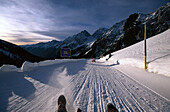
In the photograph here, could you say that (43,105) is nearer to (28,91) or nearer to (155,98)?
(28,91)

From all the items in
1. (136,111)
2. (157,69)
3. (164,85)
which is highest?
(157,69)

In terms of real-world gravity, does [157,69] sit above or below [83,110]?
Result: above

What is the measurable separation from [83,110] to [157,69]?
583 centimetres

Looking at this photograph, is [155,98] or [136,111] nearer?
[136,111]

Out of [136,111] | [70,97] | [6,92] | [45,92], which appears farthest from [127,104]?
[6,92]

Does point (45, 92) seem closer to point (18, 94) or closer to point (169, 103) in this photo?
point (18, 94)

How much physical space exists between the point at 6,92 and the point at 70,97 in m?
2.80

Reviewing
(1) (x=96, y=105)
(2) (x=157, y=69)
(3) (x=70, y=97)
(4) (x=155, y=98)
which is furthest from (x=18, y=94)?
(2) (x=157, y=69)

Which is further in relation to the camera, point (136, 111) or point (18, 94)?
point (18, 94)

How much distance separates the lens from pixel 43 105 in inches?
95.3

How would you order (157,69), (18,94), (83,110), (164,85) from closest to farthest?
(83,110) → (18,94) → (164,85) → (157,69)

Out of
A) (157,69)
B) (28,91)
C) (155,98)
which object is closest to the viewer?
(155,98)

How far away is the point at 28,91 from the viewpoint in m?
3.21

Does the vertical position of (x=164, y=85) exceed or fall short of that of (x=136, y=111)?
it exceeds it
